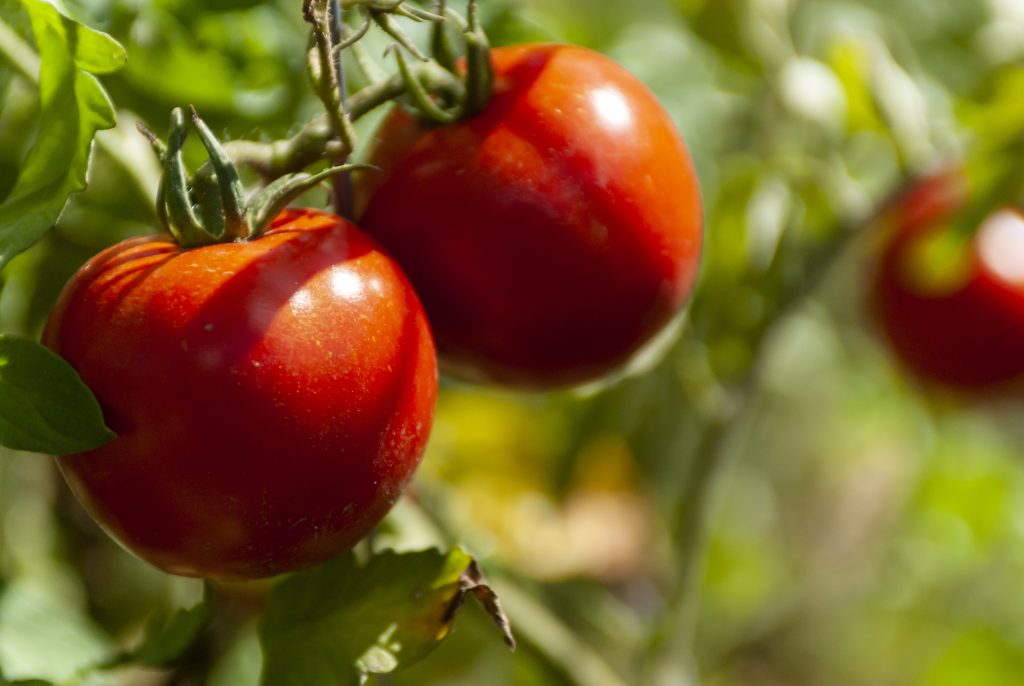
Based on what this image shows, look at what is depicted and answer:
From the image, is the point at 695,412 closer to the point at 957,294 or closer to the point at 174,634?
Answer: the point at 957,294

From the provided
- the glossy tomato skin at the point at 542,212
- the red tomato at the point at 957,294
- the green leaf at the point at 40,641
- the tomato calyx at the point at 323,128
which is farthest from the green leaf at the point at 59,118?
the red tomato at the point at 957,294

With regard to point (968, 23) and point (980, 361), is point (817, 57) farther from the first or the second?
point (980, 361)

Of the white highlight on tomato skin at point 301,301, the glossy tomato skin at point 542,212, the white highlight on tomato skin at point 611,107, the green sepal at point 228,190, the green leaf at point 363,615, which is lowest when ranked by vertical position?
the green leaf at point 363,615

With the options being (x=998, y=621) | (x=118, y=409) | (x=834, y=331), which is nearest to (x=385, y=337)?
(x=118, y=409)

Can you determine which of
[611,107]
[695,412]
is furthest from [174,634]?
[695,412]

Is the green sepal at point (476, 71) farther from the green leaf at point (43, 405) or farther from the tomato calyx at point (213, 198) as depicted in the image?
the green leaf at point (43, 405)

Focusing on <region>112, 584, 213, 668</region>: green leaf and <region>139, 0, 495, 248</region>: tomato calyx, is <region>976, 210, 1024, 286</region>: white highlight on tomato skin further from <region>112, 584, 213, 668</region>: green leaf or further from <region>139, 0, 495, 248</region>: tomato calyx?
<region>112, 584, 213, 668</region>: green leaf

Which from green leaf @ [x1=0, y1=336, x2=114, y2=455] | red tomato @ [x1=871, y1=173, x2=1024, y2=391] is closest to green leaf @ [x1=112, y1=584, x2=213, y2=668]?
green leaf @ [x1=0, y1=336, x2=114, y2=455]
